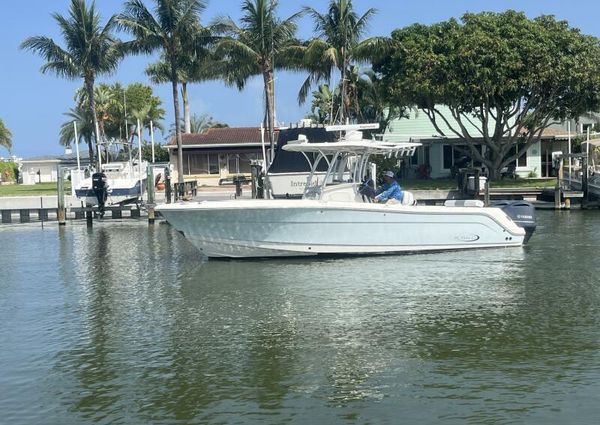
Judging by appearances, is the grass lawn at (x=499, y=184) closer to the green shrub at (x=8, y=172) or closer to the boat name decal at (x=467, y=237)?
the boat name decal at (x=467, y=237)

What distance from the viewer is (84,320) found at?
1111cm

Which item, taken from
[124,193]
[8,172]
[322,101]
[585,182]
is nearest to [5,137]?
[8,172]

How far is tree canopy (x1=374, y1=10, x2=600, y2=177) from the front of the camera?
112 ft

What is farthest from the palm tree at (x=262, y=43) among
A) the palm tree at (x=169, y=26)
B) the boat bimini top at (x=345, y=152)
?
the boat bimini top at (x=345, y=152)

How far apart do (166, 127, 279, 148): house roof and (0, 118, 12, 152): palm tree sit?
4939 cm

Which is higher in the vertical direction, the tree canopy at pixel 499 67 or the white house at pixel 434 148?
the tree canopy at pixel 499 67

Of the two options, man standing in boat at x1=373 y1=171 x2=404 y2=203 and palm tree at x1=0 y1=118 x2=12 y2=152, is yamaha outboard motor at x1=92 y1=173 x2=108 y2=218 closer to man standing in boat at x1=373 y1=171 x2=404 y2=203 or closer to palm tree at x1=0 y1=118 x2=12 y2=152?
man standing in boat at x1=373 y1=171 x2=404 y2=203

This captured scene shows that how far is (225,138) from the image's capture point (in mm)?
51438

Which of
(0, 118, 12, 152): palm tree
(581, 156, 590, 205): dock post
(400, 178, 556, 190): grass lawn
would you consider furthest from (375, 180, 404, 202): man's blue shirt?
(0, 118, 12, 152): palm tree

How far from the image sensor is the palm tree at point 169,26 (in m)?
41.1

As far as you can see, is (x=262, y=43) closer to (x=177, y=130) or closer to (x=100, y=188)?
(x=177, y=130)

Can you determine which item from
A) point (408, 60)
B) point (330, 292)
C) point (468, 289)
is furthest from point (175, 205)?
point (408, 60)

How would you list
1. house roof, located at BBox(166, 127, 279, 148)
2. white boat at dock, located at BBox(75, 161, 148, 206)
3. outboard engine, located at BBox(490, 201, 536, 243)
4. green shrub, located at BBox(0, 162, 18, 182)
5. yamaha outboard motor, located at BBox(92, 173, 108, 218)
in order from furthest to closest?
green shrub, located at BBox(0, 162, 18, 182) → house roof, located at BBox(166, 127, 279, 148) → white boat at dock, located at BBox(75, 161, 148, 206) → yamaha outboard motor, located at BBox(92, 173, 108, 218) → outboard engine, located at BBox(490, 201, 536, 243)

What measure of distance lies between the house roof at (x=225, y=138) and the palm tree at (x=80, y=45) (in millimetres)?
7849
